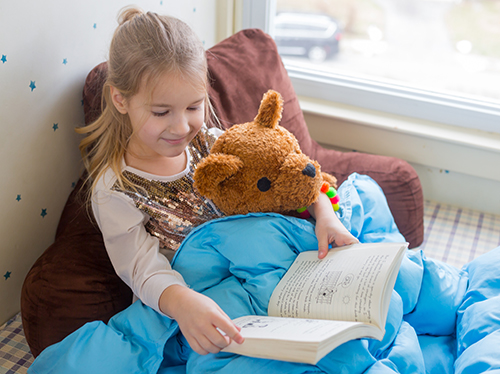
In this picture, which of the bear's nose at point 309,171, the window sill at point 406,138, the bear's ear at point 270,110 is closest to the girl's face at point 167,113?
the bear's ear at point 270,110

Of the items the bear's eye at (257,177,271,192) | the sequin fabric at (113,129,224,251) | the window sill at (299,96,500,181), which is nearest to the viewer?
the bear's eye at (257,177,271,192)

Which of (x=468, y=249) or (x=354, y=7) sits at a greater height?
(x=354, y=7)

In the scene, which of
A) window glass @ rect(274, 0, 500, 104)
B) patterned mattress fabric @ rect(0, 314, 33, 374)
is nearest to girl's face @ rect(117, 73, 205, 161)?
patterned mattress fabric @ rect(0, 314, 33, 374)

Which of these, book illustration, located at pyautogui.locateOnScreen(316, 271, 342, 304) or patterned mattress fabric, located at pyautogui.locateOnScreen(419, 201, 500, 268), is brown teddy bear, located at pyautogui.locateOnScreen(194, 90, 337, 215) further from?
patterned mattress fabric, located at pyautogui.locateOnScreen(419, 201, 500, 268)

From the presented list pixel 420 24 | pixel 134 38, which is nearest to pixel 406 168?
pixel 420 24

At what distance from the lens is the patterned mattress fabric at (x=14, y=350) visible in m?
0.92

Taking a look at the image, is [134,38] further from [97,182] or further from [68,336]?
[68,336]

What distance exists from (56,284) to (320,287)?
485mm

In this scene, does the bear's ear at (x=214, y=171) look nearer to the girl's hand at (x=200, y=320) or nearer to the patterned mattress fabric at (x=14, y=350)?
the girl's hand at (x=200, y=320)

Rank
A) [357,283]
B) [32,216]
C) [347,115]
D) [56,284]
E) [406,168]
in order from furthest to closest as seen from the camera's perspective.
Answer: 1. [347,115]
2. [406,168]
3. [32,216]
4. [56,284]
5. [357,283]

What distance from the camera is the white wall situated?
865 millimetres

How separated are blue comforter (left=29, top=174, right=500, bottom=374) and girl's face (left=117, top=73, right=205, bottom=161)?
0.18 metres

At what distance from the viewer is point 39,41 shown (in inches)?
35.3

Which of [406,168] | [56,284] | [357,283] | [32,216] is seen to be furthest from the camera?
[406,168]
